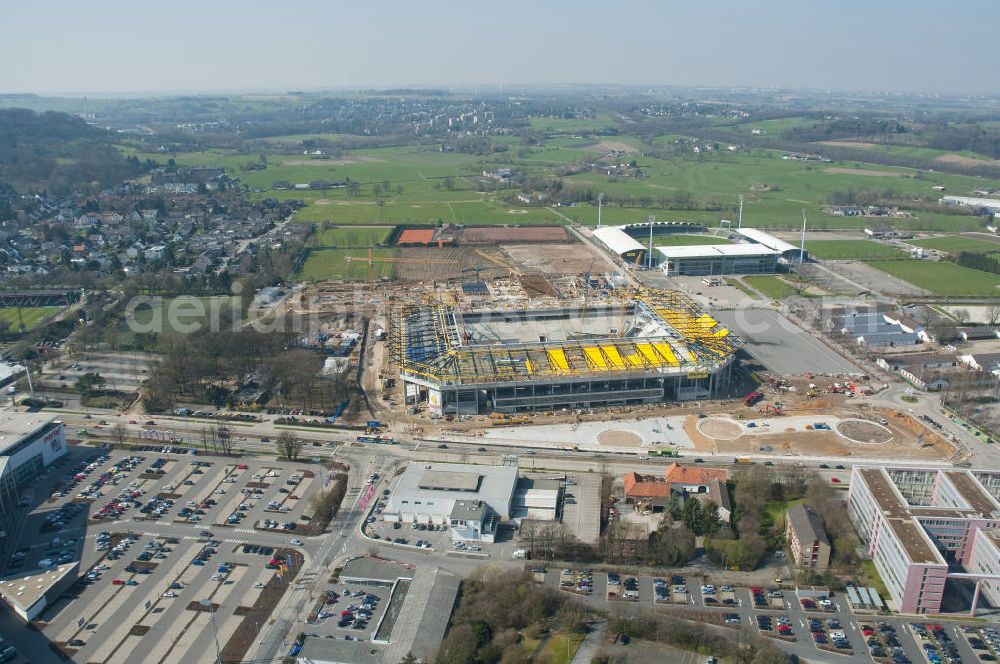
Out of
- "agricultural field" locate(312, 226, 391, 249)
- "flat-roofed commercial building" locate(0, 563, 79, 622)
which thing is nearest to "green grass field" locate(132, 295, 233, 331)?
"agricultural field" locate(312, 226, 391, 249)

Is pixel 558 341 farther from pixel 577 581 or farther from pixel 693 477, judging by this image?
pixel 577 581

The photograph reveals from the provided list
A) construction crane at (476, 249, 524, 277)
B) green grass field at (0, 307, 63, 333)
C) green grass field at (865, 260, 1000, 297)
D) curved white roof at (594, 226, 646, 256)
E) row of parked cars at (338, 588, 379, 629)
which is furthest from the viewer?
curved white roof at (594, 226, 646, 256)

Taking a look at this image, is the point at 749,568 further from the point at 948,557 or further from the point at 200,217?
the point at 200,217

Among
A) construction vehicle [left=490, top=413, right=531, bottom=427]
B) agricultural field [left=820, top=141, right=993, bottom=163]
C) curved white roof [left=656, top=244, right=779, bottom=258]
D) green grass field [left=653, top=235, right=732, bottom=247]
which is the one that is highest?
agricultural field [left=820, top=141, right=993, bottom=163]

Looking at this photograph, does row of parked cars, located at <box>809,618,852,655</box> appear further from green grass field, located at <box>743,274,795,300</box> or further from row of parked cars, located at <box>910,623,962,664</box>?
green grass field, located at <box>743,274,795,300</box>

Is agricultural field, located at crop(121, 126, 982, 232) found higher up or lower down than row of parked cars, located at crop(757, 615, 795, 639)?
higher up

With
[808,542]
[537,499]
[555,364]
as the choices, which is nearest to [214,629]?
[537,499]

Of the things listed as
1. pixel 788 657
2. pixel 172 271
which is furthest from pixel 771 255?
pixel 172 271

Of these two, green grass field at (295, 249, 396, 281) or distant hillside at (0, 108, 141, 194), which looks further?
distant hillside at (0, 108, 141, 194)
